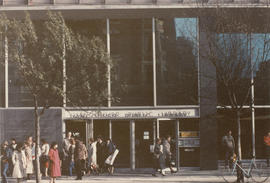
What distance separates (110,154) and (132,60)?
A: 15.2 ft

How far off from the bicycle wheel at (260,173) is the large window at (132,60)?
7.65 meters

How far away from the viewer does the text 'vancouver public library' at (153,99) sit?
23.9m

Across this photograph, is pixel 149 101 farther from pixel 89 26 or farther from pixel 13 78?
pixel 13 78

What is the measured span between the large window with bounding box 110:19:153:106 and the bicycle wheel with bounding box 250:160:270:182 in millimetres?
7654

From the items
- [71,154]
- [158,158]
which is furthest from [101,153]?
[158,158]

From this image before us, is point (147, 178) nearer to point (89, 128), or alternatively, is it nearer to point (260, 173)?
point (89, 128)

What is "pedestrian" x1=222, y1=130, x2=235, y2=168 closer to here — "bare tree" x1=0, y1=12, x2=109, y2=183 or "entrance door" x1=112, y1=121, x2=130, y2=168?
"entrance door" x1=112, y1=121, x2=130, y2=168

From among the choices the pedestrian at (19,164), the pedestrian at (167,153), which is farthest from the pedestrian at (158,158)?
the pedestrian at (19,164)

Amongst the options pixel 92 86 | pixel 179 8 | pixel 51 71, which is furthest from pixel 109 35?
pixel 51 71

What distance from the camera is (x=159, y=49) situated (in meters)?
24.5

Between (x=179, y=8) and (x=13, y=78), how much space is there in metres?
8.44

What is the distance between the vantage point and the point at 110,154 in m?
22.9

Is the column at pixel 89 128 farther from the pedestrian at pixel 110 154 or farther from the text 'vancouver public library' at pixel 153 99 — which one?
the pedestrian at pixel 110 154

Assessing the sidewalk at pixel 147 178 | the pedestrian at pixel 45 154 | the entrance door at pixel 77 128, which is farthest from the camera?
the entrance door at pixel 77 128
